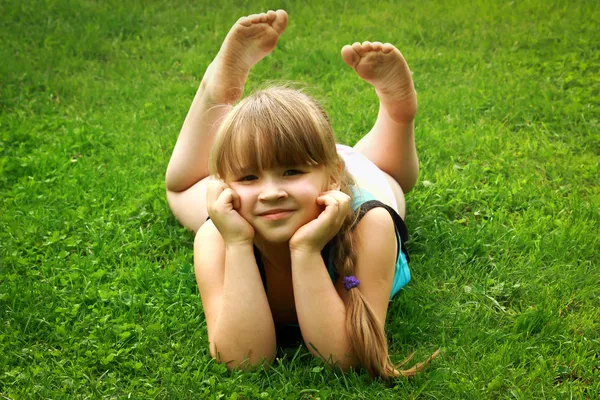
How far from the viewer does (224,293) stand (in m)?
2.67

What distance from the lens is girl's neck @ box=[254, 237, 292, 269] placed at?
282 centimetres

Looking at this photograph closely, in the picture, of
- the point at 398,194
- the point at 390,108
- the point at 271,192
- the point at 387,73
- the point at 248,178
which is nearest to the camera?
the point at 271,192

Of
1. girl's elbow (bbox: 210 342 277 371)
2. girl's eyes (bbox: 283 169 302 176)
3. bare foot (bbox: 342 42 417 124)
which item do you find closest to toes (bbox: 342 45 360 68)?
bare foot (bbox: 342 42 417 124)

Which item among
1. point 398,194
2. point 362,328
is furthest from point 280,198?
point 398,194

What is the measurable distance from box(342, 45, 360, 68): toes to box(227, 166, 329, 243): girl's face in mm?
729

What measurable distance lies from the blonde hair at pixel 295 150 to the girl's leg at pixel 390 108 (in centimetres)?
61

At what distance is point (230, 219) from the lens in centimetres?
262

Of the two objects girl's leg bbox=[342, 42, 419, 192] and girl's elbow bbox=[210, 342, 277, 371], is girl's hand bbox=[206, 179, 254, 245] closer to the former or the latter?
girl's elbow bbox=[210, 342, 277, 371]

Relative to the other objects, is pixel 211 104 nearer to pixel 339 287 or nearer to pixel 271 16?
pixel 271 16

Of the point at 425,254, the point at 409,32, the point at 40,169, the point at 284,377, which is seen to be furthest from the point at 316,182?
the point at 409,32

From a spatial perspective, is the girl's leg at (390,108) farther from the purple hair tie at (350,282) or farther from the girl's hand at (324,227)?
the purple hair tie at (350,282)

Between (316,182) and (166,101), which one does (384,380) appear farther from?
(166,101)

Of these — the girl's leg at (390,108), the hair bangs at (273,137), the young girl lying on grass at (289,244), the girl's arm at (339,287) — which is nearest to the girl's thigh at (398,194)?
the girl's leg at (390,108)

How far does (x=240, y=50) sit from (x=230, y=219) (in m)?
1.11
